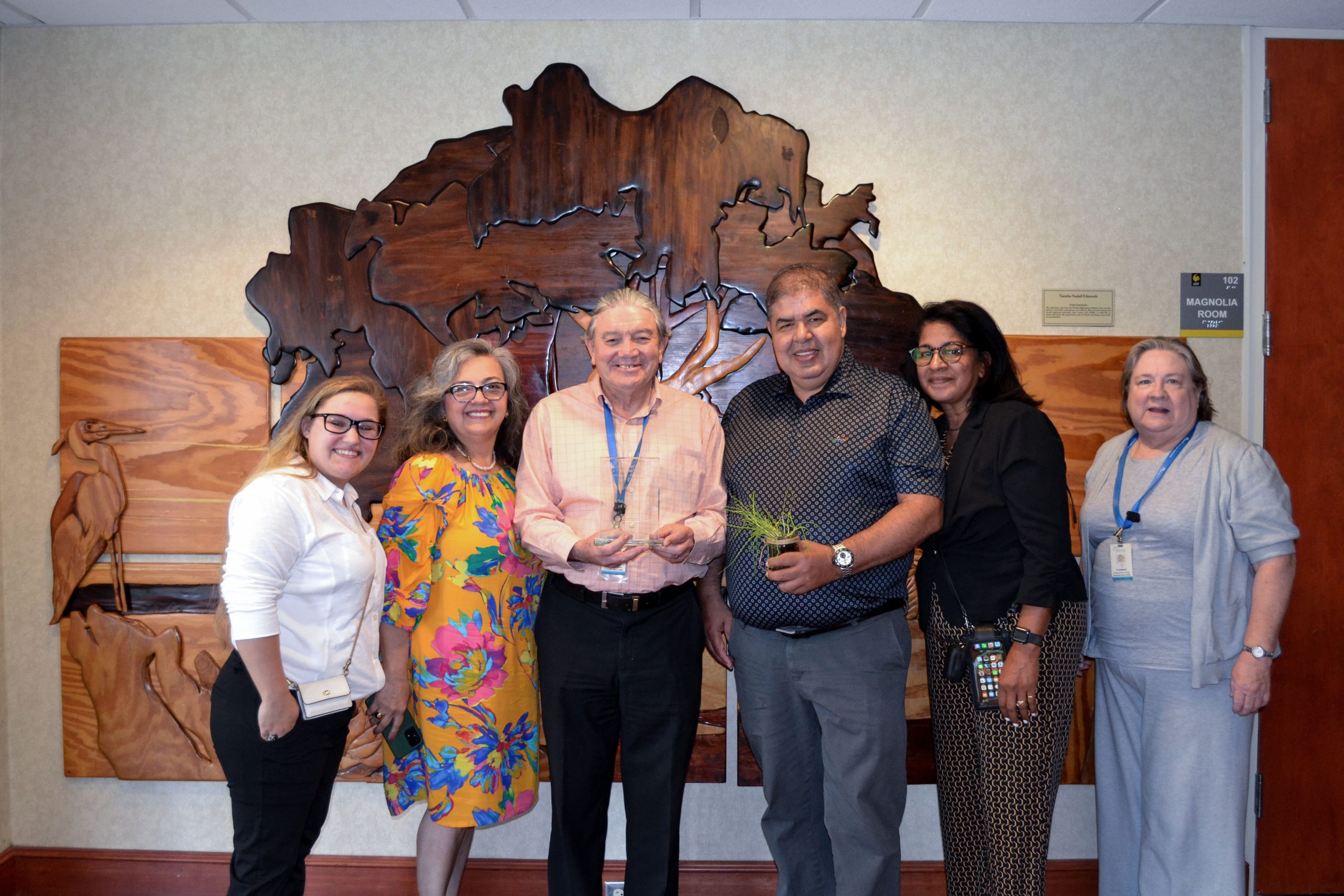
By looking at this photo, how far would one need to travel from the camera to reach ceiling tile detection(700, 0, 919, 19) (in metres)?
2.74

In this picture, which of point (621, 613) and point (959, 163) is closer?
point (621, 613)

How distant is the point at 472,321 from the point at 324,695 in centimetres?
145

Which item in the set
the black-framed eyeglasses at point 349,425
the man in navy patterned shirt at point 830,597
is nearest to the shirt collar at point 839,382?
the man in navy patterned shirt at point 830,597

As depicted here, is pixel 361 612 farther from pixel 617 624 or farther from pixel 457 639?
pixel 617 624

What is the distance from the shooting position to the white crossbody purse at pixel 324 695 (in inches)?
71.4

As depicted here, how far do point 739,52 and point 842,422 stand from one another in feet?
5.08

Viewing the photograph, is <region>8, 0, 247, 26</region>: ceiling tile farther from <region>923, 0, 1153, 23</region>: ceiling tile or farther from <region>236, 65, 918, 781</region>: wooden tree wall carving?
<region>923, 0, 1153, 23</region>: ceiling tile

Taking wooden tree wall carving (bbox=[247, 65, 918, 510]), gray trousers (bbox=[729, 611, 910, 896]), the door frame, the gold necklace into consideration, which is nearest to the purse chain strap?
the gold necklace

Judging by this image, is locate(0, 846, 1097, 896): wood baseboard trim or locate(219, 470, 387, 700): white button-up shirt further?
locate(0, 846, 1097, 896): wood baseboard trim

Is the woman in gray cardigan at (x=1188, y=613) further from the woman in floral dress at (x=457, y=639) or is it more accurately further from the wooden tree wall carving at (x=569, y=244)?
the woman in floral dress at (x=457, y=639)

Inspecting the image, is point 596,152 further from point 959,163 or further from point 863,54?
point 959,163

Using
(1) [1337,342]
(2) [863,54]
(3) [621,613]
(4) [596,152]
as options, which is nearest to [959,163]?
(2) [863,54]

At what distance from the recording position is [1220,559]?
7.25 ft

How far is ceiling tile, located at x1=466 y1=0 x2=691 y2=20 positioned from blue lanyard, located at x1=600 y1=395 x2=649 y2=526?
4.89 feet
